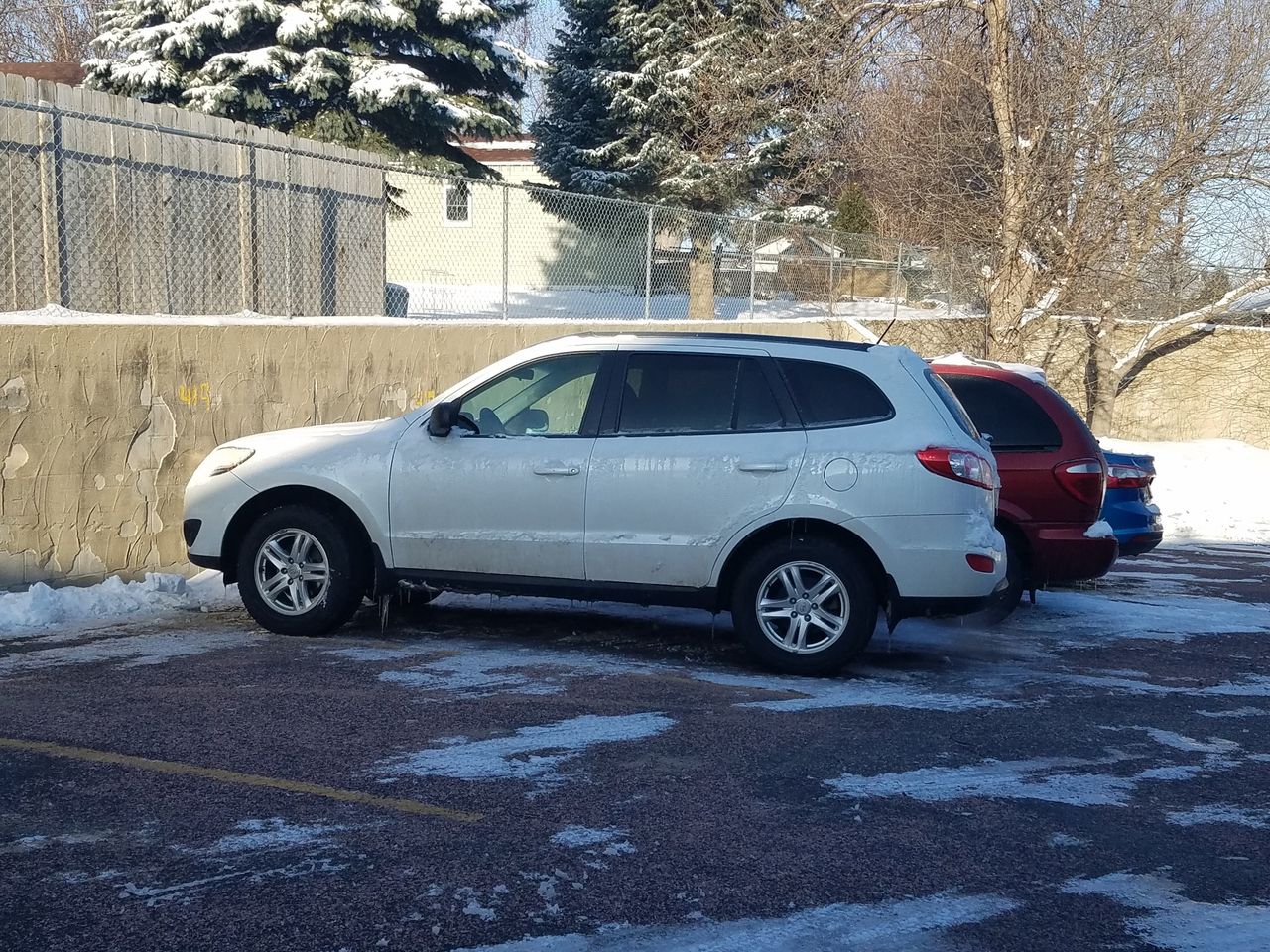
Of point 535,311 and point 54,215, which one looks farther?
point 535,311

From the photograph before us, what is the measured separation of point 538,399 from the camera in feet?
25.8

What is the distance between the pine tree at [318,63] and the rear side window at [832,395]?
16.2 metres

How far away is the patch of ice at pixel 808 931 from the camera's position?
3928mm

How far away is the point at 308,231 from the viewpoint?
44.4 feet

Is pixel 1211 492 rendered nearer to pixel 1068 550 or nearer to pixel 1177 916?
pixel 1068 550

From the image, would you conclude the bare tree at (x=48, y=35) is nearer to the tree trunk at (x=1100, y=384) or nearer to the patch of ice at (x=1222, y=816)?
the tree trunk at (x=1100, y=384)

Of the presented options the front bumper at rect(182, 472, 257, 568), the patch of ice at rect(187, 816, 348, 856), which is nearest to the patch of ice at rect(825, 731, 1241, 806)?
the patch of ice at rect(187, 816, 348, 856)

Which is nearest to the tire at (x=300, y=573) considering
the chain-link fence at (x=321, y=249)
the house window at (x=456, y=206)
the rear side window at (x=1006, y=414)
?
the chain-link fence at (x=321, y=249)

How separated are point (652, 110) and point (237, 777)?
2325 cm

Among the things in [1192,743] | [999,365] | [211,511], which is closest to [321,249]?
[211,511]

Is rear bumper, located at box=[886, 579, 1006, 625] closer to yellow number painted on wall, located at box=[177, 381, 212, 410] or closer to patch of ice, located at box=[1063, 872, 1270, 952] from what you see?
patch of ice, located at box=[1063, 872, 1270, 952]

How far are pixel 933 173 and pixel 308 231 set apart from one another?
13.1m

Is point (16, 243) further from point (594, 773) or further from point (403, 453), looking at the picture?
point (594, 773)

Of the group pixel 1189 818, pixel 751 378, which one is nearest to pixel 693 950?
pixel 1189 818
